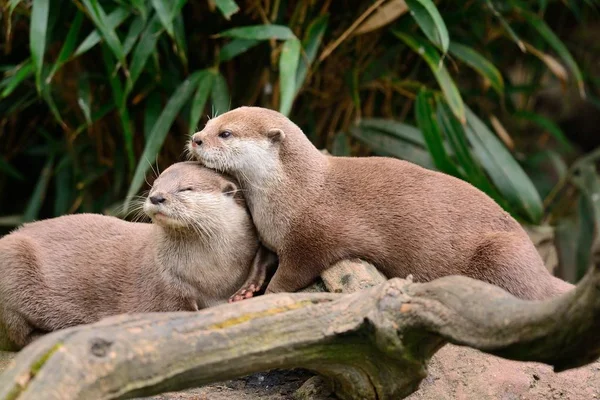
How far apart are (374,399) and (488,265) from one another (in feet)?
1.73

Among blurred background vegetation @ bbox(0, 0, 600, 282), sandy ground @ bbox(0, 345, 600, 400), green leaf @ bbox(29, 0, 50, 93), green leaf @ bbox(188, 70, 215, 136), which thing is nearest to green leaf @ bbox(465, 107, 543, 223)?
blurred background vegetation @ bbox(0, 0, 600, 282)

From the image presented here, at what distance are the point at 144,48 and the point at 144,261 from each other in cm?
122

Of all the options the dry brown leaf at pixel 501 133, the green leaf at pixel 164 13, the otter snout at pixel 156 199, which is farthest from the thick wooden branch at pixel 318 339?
the dry brown leaf at pixel 501 133

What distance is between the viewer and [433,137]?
3666mm

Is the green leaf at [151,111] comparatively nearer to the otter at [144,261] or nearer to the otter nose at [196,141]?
the otter at [144,261]

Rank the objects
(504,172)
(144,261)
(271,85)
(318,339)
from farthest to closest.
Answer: (271,85) < (504,172) < (144,261) < (318,339)

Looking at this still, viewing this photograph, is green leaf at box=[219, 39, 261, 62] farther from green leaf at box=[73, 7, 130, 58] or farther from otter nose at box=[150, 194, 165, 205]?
otter nose at box=[150, 194, 165, 205]

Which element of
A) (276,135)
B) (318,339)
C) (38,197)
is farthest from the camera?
(38,197)

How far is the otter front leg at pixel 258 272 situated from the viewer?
2516 millimetres

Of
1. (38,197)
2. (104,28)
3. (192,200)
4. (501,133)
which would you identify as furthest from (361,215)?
(38,197)

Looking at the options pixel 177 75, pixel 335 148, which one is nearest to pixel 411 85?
pixel 335 148

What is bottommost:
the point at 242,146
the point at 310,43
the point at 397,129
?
the point at 397,129

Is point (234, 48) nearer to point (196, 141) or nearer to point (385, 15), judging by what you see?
point (385, 15)

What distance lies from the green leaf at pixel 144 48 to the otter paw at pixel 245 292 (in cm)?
135
